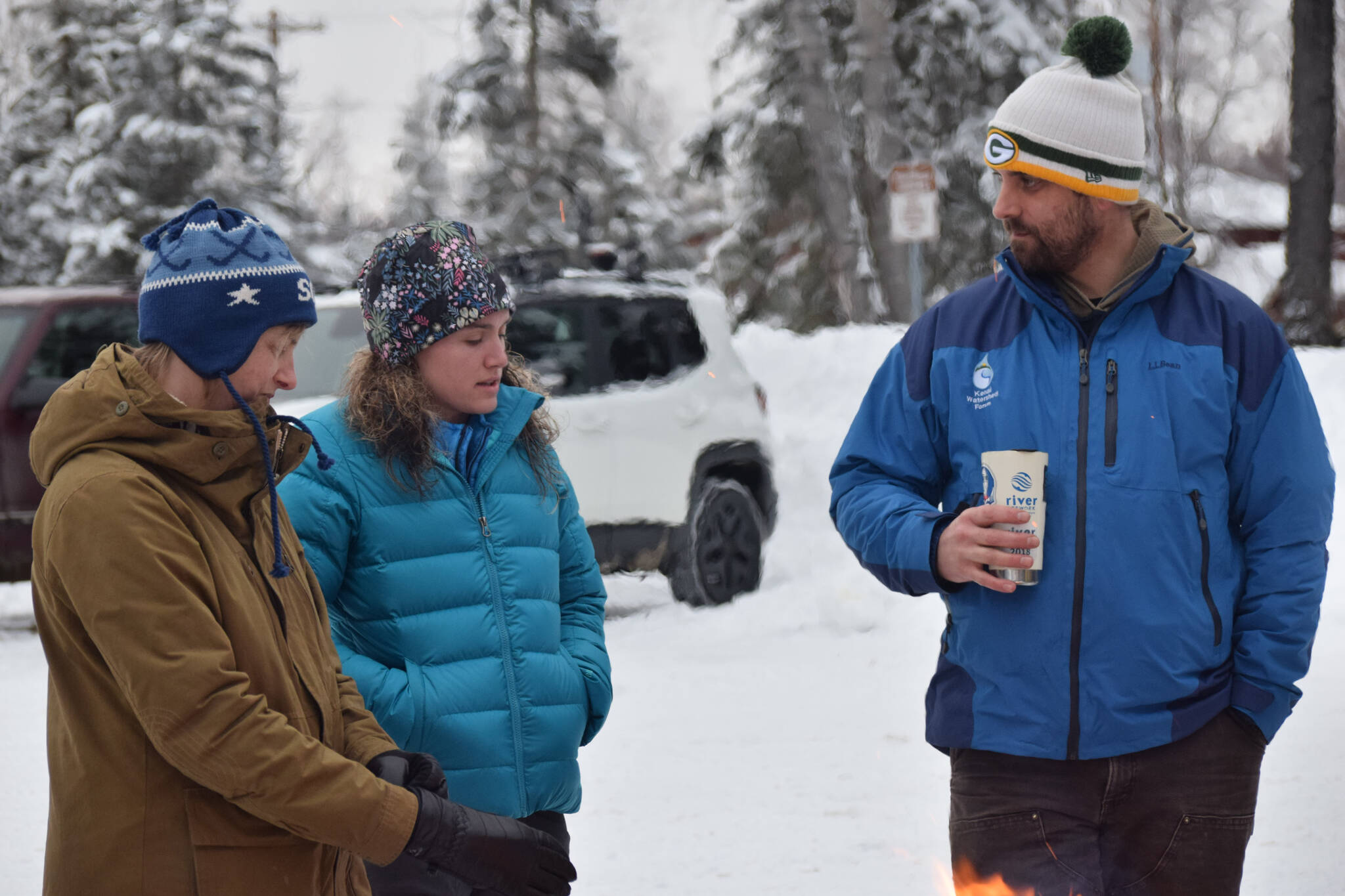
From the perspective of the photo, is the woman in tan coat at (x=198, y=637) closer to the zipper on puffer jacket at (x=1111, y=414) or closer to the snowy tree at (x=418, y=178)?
the zipper on puffer jacket at (x=1111, y=414)

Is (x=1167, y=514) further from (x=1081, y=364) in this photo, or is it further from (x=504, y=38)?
(x=504, y=38)

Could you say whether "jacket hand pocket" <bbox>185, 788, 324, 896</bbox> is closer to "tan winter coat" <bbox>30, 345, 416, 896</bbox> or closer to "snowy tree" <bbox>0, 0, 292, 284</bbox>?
"tan winter coat" <bbox>30, 345, 416, 896</bbox>

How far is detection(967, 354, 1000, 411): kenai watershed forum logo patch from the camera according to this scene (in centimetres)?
288

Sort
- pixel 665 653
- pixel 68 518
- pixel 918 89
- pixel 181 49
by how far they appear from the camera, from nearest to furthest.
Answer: pixel 68 518 < pixel 665 653 < pixel 918 89 < pixel 181 49

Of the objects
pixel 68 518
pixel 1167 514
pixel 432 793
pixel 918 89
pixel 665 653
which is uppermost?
pixel 918 89

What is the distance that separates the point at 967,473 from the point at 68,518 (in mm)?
1718

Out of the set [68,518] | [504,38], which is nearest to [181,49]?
[504,38]

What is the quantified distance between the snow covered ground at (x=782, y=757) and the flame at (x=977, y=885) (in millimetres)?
1854

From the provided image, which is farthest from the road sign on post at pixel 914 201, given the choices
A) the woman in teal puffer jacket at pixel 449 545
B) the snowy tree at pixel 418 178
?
the snowy tree at pixel 418 178

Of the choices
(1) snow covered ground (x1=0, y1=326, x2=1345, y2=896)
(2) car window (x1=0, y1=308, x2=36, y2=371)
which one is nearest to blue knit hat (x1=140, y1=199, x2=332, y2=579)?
(1) snow covered ground (x1=0, y1=326, x2=1345, y2=896)

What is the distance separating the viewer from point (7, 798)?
5.80m

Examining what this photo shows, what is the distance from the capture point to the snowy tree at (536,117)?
94.2 feet

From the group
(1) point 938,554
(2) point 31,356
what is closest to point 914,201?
(2) point 31,356

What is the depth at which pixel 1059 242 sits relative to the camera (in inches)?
115
